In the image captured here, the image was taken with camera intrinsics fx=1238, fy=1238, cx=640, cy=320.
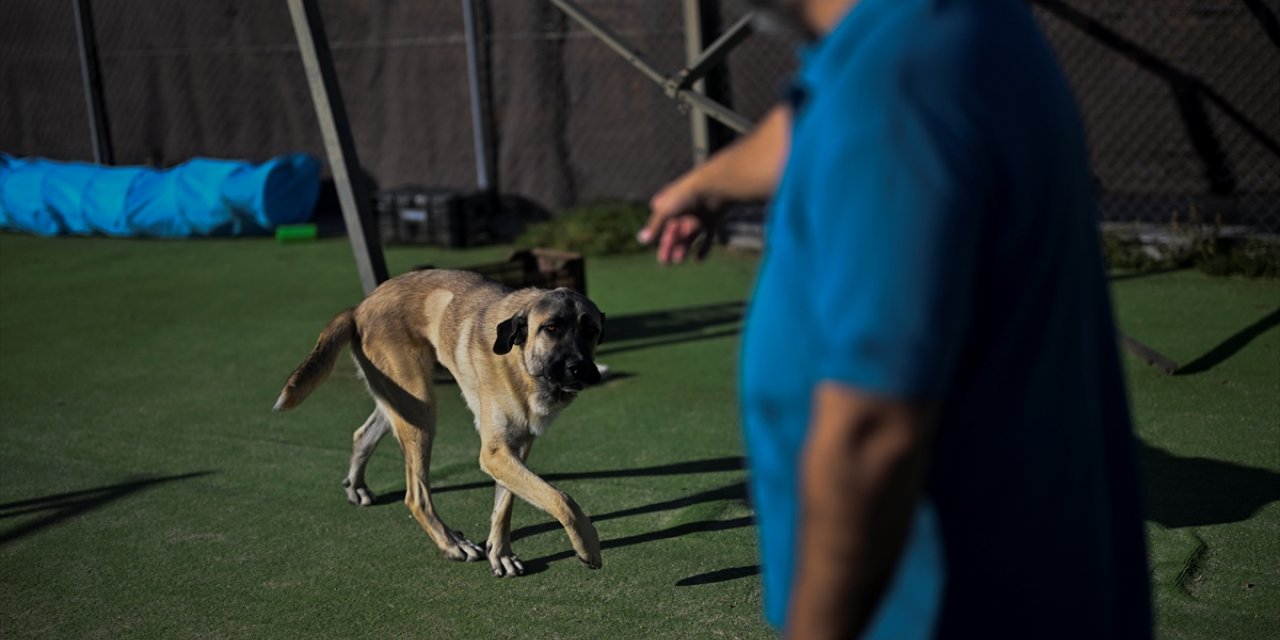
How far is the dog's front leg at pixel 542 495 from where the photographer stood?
4.41 metres

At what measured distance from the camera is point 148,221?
12.6m

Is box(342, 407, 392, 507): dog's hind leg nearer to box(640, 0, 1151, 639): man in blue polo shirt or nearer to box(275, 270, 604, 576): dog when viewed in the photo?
box(275, 270, 604, 576): dog

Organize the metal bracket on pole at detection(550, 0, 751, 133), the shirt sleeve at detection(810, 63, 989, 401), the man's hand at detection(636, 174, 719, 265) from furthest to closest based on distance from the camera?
the metal bracket on pole at detection(550, 0, 751, 133) < the man's hand at detection(636, 174, 719, 265) < the shirt sleeve at detection(810, 63, 989, 401)

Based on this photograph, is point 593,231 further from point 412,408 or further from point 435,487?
point 412,408

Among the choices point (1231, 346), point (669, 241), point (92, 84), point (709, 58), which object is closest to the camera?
point (669, 241)

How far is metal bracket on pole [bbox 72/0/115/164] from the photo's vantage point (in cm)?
1450

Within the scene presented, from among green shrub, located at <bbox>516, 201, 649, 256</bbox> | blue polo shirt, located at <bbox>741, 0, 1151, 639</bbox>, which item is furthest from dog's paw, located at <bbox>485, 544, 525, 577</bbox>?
green shrub, located at <bbox>516, 201, 649, 256</bbox>

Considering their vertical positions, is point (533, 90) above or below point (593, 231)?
above

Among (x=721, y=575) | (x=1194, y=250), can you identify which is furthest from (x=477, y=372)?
(x=1194, y=250)

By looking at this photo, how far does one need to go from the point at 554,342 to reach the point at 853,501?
11.8 feet

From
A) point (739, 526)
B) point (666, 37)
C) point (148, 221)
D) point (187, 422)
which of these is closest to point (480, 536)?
point (739, 526)

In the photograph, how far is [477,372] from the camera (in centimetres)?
498

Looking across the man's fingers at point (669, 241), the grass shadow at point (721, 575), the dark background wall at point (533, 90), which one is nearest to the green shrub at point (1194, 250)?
the dark background wall at point (533, 90)

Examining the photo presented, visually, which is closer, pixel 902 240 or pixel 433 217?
pixel 902 240
